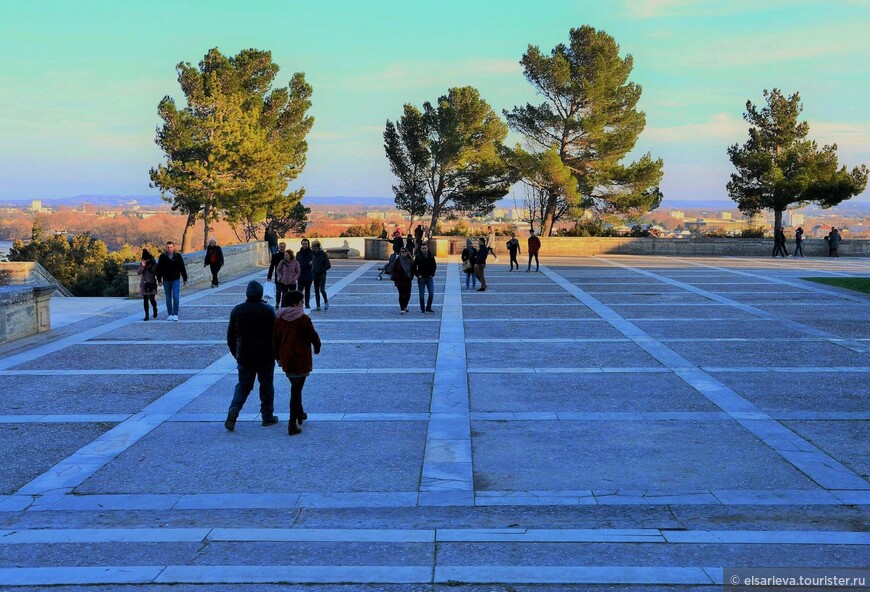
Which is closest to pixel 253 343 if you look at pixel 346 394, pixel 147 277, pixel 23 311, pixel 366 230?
pixel 346 394

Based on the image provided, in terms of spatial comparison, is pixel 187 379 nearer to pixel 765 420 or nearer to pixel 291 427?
pixel 291 427

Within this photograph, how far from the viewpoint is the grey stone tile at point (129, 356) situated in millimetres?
12516

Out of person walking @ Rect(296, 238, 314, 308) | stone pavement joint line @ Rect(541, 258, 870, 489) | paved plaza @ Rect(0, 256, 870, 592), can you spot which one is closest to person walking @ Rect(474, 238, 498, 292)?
person walking @ Rect(296, 238, 314, 308)

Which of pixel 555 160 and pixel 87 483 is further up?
pixel 555 160

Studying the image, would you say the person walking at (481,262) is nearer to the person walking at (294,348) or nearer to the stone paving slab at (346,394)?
the stone paving slab at (346,394)

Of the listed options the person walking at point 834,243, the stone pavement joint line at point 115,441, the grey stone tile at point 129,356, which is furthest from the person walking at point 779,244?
the stone pavement joint line at point 115,441

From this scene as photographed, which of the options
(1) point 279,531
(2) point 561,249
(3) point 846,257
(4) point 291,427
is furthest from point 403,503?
(3) point 846,257

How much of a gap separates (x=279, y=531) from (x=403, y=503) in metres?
1.03

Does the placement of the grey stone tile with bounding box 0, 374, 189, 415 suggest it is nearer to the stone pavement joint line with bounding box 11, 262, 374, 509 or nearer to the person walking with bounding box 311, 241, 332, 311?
the stone pavement joint line with bounding box 11, 262, 374, 509

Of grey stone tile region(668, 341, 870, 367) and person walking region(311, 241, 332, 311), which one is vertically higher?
person walking region(311, 241, 332, 311)

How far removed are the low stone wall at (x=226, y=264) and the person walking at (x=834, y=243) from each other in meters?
25.6

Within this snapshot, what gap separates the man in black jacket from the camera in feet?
29.6

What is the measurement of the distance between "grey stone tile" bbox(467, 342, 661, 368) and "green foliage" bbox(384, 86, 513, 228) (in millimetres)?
36752

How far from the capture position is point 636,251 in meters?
43.3
